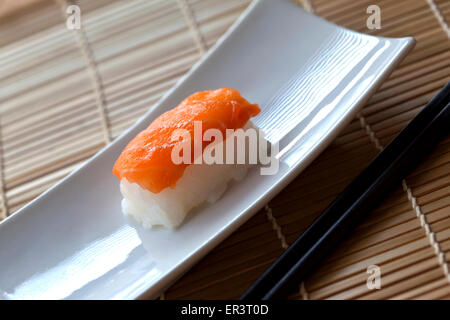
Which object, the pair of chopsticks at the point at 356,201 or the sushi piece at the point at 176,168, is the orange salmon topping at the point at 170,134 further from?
the pair of chopsticks at the point at 356,201

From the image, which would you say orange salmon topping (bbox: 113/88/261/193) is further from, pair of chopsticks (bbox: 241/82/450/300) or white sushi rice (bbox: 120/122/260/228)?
pair of chopsticks (bbox: 241/82/450/300)

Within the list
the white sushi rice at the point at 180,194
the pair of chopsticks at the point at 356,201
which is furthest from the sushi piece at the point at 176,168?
the pair of chopsticks at the point at 356,201

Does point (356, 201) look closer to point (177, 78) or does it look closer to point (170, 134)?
point (170, 134)

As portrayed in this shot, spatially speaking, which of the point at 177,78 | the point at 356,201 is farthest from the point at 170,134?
the point at 177,78

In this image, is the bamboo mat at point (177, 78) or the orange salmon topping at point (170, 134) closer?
the bamboo mat at point (177, 78)

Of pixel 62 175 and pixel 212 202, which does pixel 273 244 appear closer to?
pixel 212 202
